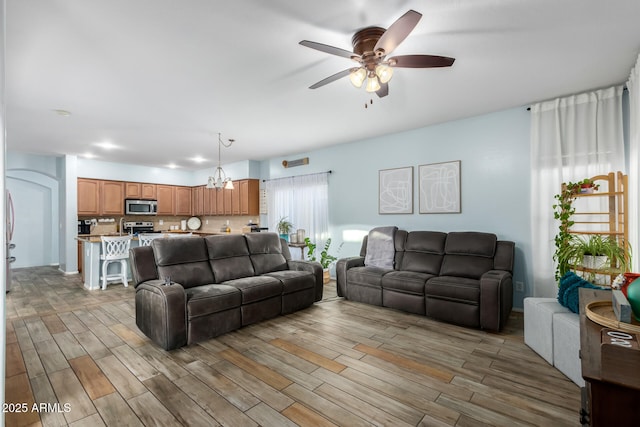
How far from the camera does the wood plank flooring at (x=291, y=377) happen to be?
187cm

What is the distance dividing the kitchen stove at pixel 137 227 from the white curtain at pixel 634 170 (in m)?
8.89

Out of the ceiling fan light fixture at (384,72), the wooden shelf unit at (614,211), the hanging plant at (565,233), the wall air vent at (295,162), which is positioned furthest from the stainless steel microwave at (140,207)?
the wooden shelf unit at (614,211)

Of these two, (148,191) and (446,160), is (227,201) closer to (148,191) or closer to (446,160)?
(148,191)

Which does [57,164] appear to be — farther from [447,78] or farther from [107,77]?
[447,78]

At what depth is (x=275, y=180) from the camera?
6.79m

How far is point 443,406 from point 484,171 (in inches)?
123

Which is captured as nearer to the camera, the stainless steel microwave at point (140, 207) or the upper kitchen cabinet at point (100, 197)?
the upper kitchen cabinet at point (100, 197)

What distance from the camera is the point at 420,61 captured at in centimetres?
215

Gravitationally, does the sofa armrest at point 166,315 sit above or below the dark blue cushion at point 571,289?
below

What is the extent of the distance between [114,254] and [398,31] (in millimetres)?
5601

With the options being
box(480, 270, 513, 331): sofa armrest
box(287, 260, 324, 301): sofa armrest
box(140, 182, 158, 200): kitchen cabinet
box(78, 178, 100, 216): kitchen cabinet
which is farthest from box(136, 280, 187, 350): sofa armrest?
box(140, 182, 158, 200): kitchen cabinet

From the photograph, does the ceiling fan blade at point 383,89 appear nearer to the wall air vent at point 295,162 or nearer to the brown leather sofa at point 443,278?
the brown leather sofa at point 443,278

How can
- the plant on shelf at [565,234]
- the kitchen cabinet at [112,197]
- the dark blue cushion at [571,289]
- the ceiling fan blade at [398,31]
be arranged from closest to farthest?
the ceiling fan blade at [398,31]
the dark blue cushion at [571,289]
the plant on shelf at [565,234]
the kitchen cabinet at [112,197]

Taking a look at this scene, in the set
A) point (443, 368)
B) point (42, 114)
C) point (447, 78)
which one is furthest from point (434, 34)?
point (42, 114)
